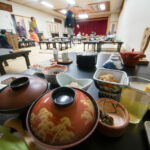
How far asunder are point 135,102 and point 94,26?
1314 centimetres

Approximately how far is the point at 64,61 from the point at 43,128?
0.79 m

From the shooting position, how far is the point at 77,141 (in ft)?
0.58

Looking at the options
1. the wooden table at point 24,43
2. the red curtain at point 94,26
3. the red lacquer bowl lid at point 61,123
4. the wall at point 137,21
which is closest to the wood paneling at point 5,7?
the wooden table at point 24,43

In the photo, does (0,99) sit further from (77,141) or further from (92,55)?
(92,55)

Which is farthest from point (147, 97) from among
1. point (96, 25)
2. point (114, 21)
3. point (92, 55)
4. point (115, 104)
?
point (96, 25)

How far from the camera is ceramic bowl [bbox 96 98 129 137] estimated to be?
0.23 m

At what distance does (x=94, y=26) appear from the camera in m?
11.4

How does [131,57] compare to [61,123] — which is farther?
[131,57]

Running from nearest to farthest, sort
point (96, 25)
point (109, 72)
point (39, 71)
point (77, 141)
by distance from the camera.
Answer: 1. point (77, 141)
2. point (109, 72)
3. point (39, 71)
4. point (96, 25)

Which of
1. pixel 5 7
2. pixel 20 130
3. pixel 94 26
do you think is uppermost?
pixel 5 7

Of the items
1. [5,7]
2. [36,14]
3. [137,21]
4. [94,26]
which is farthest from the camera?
[94,26]

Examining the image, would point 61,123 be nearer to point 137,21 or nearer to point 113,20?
point 137,21

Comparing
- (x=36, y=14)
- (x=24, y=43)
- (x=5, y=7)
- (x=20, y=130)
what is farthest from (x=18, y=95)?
(x=36, y=14)

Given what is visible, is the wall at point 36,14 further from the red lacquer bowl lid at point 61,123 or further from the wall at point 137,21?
the red lacquer bowl lid at point 61,123
